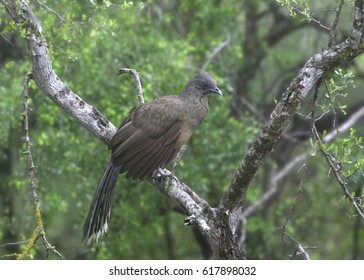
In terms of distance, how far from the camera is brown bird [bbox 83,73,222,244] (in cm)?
517

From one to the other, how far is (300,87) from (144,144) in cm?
160

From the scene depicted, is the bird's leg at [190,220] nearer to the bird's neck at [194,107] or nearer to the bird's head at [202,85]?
the bird's neck at [194,107]

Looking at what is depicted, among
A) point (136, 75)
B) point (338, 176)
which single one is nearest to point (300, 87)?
point (338, 176)

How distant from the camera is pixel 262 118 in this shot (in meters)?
9.16

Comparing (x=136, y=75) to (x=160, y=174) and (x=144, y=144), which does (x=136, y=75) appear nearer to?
(x=144, y=144)

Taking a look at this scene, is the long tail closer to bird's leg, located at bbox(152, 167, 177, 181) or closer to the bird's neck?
bird's leg, located at bbox(152, 167, 177, 181)

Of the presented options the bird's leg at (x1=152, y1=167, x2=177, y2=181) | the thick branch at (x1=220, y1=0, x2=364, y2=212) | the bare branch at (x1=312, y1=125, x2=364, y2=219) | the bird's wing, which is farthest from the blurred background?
the bird's leg at (x1=152, y1=167, x2=177, y2=181)

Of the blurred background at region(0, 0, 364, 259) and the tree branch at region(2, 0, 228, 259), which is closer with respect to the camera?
the tree branch at region(2, 0, 228, 259)

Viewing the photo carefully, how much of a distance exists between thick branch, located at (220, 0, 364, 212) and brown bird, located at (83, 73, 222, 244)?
3.29 feet

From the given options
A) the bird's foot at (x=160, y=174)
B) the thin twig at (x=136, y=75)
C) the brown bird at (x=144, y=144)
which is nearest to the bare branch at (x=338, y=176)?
the bird's foot at (x=160, y=174)

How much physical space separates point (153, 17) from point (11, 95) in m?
3.03

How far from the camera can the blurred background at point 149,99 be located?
683cm

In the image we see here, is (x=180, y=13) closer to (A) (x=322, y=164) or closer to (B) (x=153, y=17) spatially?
(B) (x=153, y=17)
